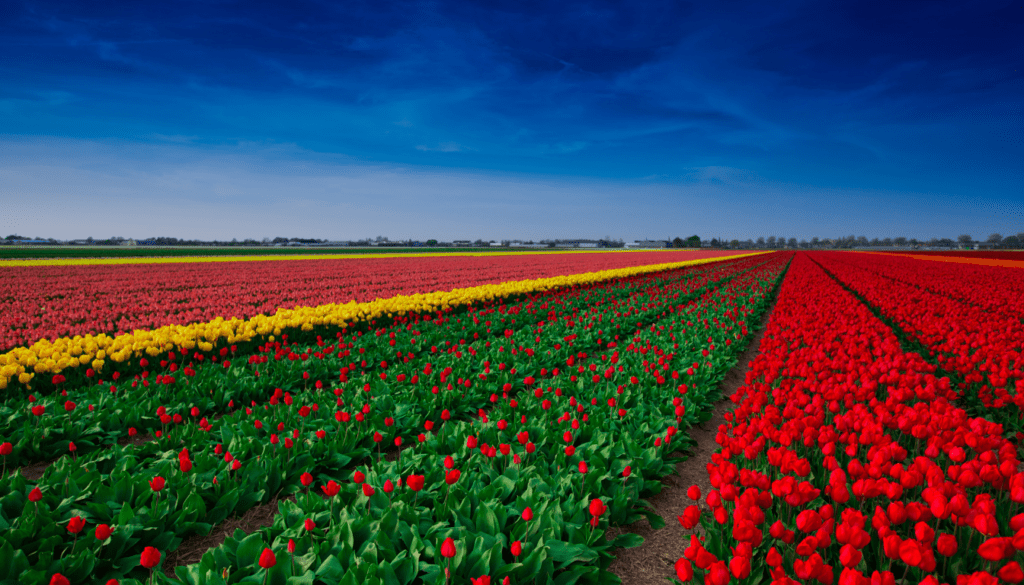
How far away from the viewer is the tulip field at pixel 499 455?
295 centimetres

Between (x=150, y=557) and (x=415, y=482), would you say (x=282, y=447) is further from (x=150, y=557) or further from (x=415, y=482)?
(x=150, y=557)

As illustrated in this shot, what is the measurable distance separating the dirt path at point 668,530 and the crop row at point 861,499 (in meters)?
0.32

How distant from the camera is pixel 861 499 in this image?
3238 millimetres

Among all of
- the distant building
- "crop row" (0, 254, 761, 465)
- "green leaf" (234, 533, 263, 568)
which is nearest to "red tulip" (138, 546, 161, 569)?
"green leaf" (234, 533, 263, 568)

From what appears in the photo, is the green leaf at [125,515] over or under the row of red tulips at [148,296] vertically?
under

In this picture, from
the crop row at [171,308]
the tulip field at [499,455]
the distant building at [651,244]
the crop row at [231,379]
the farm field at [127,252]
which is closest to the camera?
the tulip field at [499,455]

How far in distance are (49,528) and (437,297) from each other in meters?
11.6

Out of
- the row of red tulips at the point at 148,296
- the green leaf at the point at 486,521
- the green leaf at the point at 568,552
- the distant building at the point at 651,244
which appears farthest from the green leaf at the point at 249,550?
the distant building at the point at 651,244

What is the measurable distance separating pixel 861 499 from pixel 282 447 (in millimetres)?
4981

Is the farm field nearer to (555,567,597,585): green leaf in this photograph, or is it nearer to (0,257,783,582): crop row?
(0,257,783,582): crop row

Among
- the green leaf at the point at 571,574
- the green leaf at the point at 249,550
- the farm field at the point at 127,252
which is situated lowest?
the green leaf at the point at 571,574

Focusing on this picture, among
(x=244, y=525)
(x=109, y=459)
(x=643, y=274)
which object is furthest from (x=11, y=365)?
(x=643, y=274)

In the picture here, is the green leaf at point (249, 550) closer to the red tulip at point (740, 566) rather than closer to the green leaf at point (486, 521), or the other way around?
the green leaf at point (486, 521)

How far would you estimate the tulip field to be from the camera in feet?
9.67
